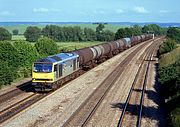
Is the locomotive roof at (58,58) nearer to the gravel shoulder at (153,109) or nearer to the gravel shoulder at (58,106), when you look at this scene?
the gravel shoulder at (58,106)

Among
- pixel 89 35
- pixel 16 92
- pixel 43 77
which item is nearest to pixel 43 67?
pixel 43 77

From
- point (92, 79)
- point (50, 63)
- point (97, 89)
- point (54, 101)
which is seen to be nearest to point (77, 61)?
point (92, 79)

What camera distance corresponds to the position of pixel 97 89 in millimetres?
34438

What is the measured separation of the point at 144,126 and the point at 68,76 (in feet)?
54.7

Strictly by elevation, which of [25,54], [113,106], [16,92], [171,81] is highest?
[171,81]

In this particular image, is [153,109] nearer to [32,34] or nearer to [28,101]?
[28,101]

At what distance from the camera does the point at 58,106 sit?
2661 cm

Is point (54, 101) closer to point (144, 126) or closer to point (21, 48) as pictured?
point (144, 126)

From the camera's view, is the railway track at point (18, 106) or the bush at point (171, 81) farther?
the bush at point (171, 81)

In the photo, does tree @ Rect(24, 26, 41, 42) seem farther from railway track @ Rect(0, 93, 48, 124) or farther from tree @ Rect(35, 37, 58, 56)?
railway track @ Rect(0, 93, 48, 124)

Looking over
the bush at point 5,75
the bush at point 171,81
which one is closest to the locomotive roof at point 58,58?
the bush at point 5,75

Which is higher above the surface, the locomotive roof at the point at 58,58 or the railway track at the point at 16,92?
the locomotive roof at the point at 58,58

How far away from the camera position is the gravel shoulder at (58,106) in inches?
872

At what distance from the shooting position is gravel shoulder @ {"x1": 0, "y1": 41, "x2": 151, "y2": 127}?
22156 millimetres
